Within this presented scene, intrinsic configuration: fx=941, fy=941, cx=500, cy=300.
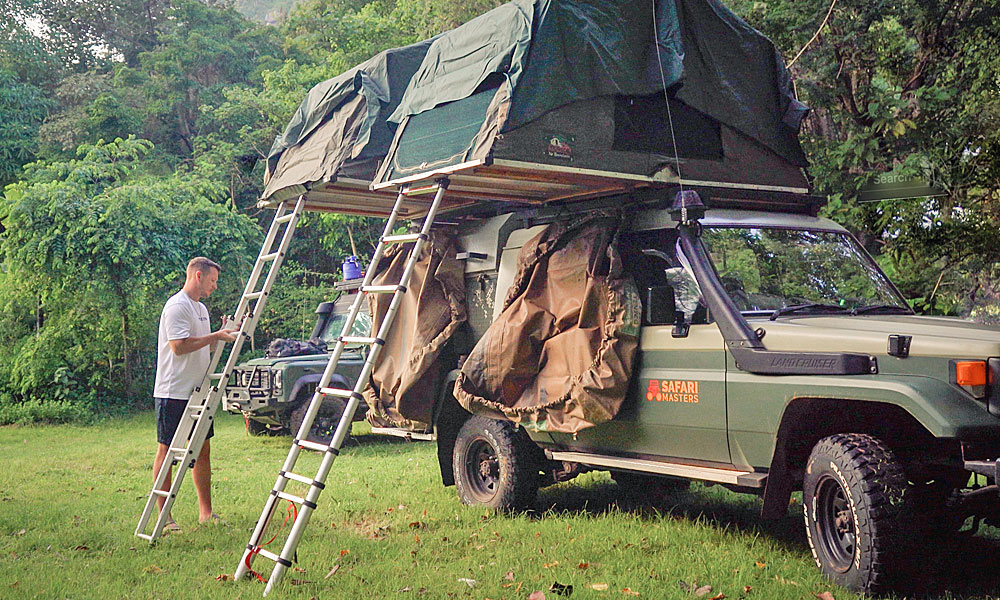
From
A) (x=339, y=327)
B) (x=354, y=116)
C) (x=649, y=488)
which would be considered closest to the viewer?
(x=354, y=116)

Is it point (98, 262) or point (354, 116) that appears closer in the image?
point (354, 116)

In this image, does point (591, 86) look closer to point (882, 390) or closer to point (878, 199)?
point (882, 390)

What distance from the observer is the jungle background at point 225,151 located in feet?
34.4

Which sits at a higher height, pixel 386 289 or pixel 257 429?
pixel 386 289

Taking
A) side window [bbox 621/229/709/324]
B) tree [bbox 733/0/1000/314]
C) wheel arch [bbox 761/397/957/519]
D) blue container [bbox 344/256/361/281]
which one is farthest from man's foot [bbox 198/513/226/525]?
tree [bbox 733/0/1000/314]

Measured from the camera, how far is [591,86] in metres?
6.19

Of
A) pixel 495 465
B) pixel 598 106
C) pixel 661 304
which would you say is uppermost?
pixel 598 106

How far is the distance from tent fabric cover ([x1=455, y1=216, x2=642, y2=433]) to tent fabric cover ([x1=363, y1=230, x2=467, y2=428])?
74 cm

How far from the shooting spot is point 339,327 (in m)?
12.6

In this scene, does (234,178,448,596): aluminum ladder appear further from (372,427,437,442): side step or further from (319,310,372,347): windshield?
(319,310,372,347): windshield

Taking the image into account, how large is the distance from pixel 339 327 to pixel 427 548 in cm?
669

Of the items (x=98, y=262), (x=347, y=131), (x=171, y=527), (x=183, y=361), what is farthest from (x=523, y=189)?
(x=98, y=262)

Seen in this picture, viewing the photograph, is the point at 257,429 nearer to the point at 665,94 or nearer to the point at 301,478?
the point at 301,478

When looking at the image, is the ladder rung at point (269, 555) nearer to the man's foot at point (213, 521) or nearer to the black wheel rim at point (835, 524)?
the man's foot at point (213, 521)
